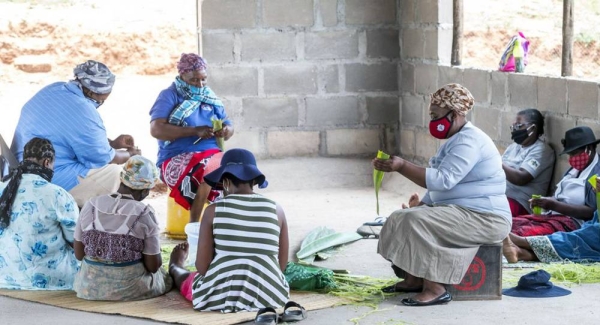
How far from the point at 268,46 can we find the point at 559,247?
4.76m

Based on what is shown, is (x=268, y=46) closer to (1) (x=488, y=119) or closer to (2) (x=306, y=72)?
(2) (x=306, y=72)

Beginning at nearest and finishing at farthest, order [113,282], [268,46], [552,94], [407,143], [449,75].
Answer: [113,282] → [552,94] → [449,75] → [268,46] → [407,143]

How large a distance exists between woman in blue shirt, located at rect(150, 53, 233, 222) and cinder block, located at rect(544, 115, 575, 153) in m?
2.80

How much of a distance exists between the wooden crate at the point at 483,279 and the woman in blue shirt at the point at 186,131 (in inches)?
106

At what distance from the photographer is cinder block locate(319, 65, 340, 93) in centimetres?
1148

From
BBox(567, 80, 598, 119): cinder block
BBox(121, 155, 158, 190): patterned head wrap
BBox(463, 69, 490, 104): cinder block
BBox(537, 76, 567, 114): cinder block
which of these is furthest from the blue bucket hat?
BBox(463, 69, 490, 104): cinder block

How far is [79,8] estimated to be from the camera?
74.6 feet

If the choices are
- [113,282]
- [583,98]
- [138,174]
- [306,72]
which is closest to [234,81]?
[306,72]

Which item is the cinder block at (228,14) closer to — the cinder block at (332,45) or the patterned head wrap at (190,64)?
the cinder block at (332,45)

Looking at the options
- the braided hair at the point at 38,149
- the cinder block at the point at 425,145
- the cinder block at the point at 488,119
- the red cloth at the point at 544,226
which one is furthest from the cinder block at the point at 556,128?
the braided hair at the point at 38,149

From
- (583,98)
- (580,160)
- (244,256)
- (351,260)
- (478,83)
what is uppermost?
(478,83)

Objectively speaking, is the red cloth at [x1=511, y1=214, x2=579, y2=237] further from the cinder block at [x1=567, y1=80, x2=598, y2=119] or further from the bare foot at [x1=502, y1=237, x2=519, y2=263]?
the cinder block at [x1=567, y1=80, x2=598, y2=119]

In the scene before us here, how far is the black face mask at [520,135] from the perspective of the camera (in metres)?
8.75

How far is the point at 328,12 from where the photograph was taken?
11.4m
